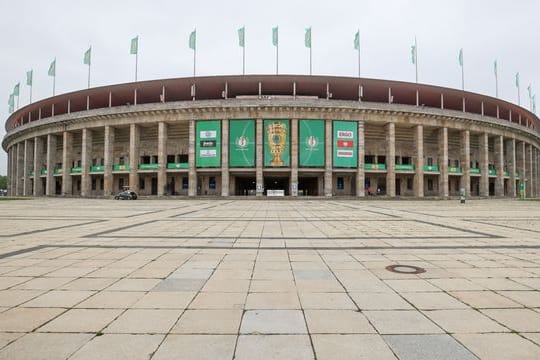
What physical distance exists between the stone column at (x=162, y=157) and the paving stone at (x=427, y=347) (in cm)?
4140

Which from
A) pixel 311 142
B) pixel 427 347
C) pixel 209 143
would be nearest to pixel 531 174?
pixel 311 142

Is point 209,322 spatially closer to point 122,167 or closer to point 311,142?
point 311,142

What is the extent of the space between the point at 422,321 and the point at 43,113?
68647 mm

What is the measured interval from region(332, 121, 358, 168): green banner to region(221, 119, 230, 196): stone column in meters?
14.6

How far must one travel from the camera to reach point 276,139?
130ft

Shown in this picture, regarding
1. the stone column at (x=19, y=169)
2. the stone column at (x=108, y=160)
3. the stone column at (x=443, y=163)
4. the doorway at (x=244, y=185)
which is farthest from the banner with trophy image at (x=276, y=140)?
the stone column at (x=19, y=169)

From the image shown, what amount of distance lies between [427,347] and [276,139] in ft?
124

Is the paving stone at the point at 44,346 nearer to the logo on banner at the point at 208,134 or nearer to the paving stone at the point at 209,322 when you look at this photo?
the paving stone at the point at 209,322

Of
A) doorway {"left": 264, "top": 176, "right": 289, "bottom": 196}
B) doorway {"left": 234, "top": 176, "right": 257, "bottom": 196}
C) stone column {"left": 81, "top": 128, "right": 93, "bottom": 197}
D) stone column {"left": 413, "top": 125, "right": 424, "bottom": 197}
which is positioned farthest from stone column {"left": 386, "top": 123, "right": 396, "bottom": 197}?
stone column {"left": 81, "top": 128, "right": 93, "bottom": 197}

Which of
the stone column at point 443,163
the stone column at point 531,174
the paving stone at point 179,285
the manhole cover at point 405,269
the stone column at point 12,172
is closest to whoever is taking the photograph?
the paving stone at point 179,285

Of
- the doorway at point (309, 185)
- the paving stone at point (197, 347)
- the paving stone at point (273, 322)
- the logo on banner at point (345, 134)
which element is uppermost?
the logo on banner at point (345, 134)

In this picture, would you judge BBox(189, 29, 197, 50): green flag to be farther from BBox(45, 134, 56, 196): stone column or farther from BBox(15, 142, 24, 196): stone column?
BBox(15, 142, 24, 196): stone column

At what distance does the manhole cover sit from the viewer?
196 inches

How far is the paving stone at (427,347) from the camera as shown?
239 centimetres
